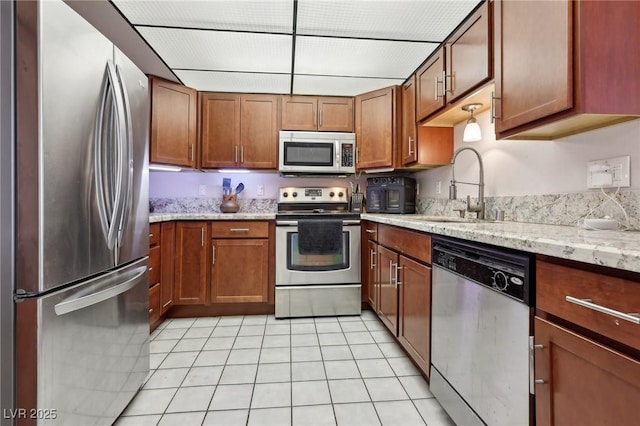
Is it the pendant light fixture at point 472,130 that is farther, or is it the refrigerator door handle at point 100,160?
the pendant light fixture at point 472,130

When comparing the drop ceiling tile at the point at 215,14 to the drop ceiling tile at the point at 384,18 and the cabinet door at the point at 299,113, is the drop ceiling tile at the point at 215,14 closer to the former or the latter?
the drop ceiling tile at the point at 384,18

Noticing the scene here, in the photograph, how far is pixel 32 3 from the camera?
35.5 inches

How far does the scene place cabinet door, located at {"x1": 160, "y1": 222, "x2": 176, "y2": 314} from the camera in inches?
94.8

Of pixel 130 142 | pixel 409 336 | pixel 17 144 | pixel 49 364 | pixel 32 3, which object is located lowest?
pixel 409 336

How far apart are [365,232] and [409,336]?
1.10 metres

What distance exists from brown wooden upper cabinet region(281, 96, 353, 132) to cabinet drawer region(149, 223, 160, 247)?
1.50 meters

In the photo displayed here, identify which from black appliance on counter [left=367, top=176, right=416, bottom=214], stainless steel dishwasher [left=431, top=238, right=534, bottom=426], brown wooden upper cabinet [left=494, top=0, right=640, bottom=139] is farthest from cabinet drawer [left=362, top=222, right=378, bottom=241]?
brown wooden upper cabinet [left=494, top=0, right=640, bottom=139]

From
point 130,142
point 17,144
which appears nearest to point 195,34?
point 130,142

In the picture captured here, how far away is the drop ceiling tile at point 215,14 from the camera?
1.69 m

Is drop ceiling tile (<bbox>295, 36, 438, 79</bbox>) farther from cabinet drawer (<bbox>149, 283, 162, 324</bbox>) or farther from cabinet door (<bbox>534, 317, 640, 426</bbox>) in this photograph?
cabinet drawer (<bbox>149, 283, 162, 324</bbox>)

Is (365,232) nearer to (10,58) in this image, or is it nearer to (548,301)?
(548,301)

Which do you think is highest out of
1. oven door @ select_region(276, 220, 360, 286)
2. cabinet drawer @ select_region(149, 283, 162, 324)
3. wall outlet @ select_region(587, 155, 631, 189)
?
wall outlet @ select_region(587, 155, 631, 189)

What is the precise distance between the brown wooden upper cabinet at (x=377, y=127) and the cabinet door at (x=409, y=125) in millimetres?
83

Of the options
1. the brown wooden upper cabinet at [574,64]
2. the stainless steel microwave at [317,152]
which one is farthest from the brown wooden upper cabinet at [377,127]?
the brown wooden upper cabinet at [574,64]
